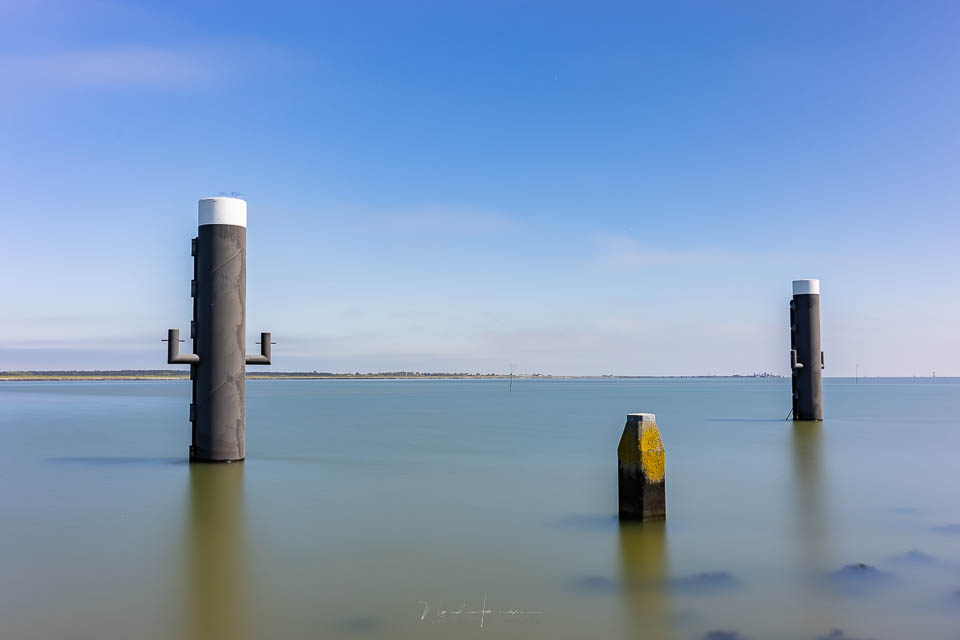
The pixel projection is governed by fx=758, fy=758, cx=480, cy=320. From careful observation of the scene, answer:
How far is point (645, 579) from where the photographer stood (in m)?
8.24

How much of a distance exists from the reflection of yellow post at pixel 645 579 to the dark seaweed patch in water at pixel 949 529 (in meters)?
4.02

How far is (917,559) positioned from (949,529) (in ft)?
7.76

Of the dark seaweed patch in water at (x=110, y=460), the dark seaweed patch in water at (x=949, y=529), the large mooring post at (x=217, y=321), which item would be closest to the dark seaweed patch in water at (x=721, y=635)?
the dark seaweed patch in water at (x=949, y=529)

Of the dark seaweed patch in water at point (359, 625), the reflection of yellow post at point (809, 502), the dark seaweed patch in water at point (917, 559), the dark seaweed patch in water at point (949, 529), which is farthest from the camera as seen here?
the dark seaweed patch in water at point (949, 529)

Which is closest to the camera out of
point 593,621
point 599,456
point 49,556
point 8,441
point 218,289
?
point 593,621

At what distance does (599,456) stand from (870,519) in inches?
383

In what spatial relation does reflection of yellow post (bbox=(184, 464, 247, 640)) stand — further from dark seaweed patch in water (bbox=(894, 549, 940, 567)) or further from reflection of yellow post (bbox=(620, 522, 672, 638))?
dark seaweed patch in water (bbox=(894, 549, 940, 567))

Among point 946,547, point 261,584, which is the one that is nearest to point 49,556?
point 261,584

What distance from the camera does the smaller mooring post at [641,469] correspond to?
1037 centimetres

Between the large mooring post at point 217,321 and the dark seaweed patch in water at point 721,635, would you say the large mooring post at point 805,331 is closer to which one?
the large mooring post at point 217,321

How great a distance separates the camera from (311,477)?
16391mm

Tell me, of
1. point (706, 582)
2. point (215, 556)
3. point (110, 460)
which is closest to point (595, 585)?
point (706, 582)

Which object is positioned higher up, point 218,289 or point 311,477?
point 218,289

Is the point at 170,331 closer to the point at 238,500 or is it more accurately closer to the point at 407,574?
the point at 238,500
